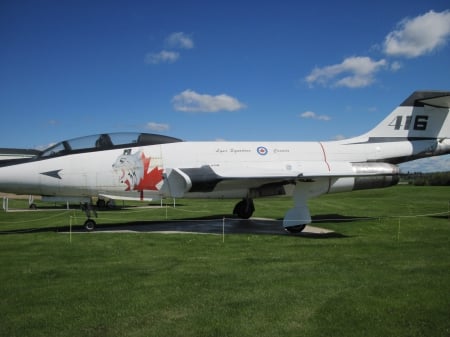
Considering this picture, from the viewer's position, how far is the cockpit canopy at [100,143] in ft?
36.9

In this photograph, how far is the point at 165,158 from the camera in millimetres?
11812

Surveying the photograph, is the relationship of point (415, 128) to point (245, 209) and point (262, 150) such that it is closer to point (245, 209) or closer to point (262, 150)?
point (262, 150)

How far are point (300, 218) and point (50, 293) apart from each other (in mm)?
7417

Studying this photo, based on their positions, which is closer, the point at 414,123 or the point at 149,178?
the point at 149,178

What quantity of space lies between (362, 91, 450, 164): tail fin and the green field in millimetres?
4802

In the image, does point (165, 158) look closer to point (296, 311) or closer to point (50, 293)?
point (50, 293)

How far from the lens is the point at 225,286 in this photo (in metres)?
5.99

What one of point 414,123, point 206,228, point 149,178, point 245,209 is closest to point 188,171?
point 149,178

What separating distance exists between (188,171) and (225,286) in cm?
574

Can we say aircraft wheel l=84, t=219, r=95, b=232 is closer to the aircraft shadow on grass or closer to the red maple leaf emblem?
the aircraft shadow on grass

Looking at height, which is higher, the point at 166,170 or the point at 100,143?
the point at 100,143

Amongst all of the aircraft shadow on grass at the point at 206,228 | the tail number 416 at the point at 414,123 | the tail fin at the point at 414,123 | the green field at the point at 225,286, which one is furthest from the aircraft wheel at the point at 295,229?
the tail number 416 at the point at 414,123

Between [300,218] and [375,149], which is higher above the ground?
[375,149]

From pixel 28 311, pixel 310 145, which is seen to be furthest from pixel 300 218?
pixel 28 311
